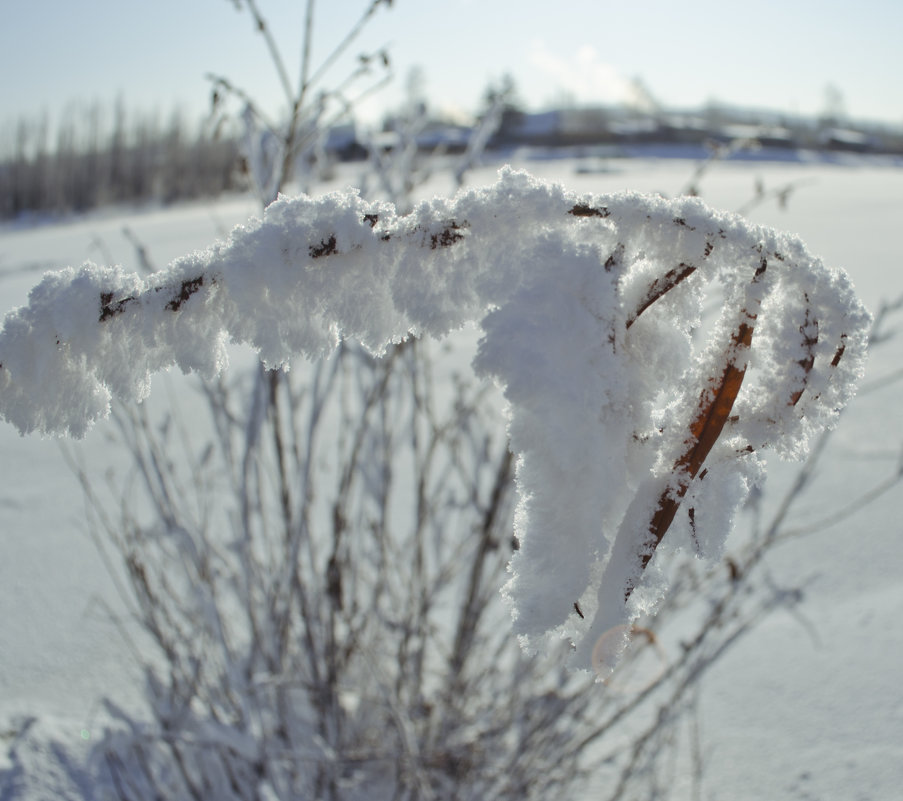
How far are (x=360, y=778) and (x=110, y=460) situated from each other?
2.49 meters

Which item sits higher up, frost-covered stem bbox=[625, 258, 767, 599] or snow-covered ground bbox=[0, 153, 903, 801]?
frost-covered stem bbox=[625, 258, 767, 599]

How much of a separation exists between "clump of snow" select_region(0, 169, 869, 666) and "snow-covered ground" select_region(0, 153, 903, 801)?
0.53 metres

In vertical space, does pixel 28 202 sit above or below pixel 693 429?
above

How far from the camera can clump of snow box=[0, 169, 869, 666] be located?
0.42 meters

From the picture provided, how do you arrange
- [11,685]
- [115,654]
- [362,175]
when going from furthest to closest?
[115,654], [11,685], [362,175]

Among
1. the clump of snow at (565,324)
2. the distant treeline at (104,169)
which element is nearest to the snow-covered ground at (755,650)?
the clump of snow at (565,324)

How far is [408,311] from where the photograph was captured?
46 cm

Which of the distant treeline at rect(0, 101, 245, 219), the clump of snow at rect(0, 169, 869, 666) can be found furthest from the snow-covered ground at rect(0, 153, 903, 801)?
the distant treeline at rect(0, 101, 245, 219)

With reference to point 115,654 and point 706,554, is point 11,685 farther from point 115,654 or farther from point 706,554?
point 706,554

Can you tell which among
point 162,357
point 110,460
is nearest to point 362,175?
point 162,357

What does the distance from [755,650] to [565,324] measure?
2098 millimetres

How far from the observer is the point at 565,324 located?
0.41 meters

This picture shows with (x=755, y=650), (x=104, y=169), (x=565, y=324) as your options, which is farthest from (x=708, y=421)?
(x=104, y=169)

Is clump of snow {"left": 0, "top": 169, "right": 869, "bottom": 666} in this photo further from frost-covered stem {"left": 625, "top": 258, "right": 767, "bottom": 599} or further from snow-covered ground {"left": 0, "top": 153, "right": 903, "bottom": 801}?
snow-covered ground {"left": 0, "top": 153, "right": 903, "bottom": 801}
